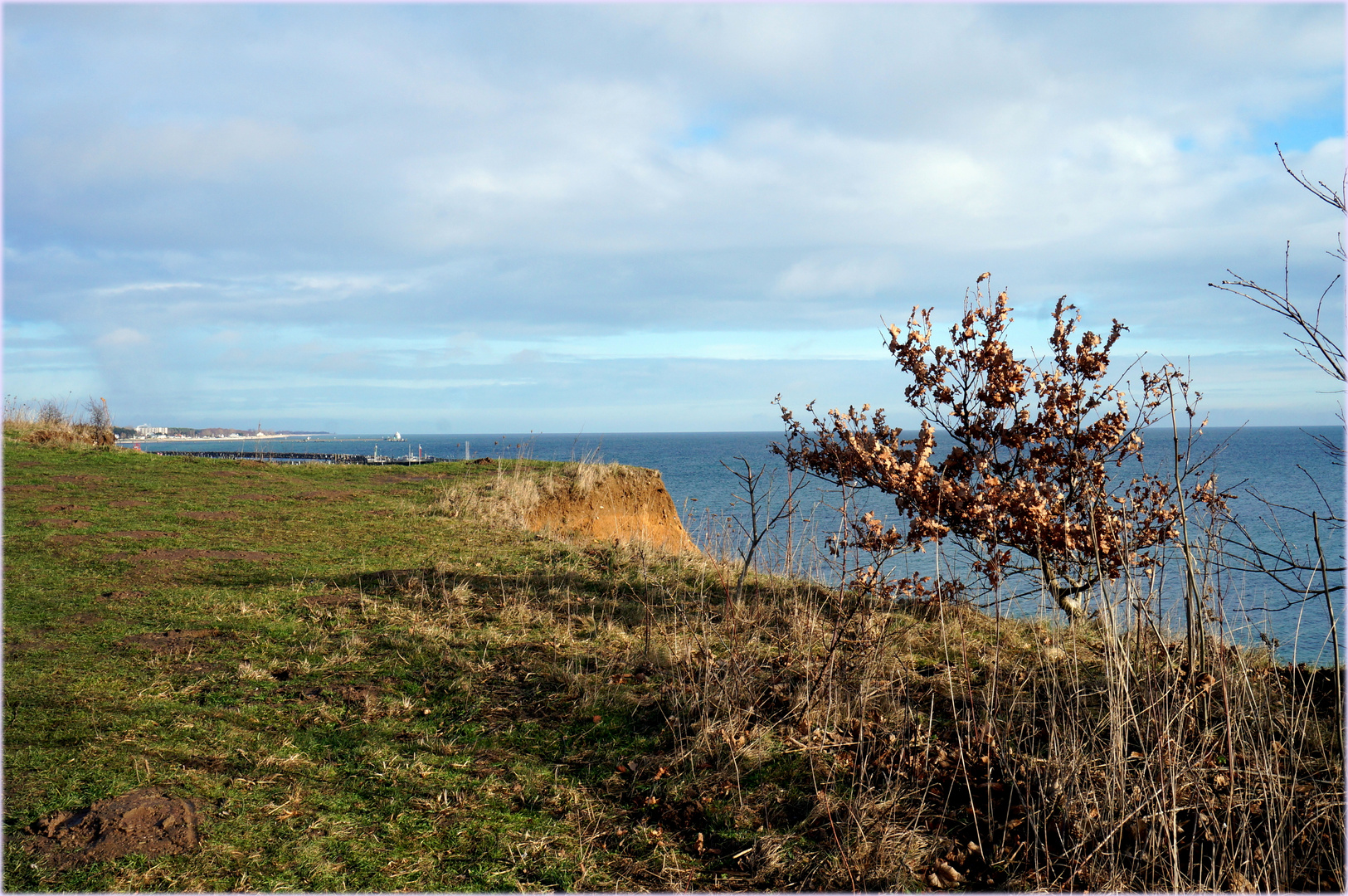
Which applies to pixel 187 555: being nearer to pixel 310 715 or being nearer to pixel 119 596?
pixel 119 596

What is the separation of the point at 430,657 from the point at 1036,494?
14.3ft

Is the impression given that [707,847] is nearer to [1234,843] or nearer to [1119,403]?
[1234,843]

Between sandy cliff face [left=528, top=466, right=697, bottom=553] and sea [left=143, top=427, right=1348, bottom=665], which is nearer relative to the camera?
sea [left=143, top=427, right=1348, bottom=665]

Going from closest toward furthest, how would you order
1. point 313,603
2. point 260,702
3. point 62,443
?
point 260,702 < point 313,603 < point 62,443

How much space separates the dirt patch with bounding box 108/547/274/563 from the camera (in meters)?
7.83

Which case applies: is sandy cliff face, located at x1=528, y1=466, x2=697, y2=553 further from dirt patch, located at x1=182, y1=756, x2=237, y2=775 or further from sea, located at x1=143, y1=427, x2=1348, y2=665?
dirt patch, located at x1=182, y1=756, x2=237, y2=775

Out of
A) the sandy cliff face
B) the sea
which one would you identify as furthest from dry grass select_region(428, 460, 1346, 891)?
the sandy cliff face

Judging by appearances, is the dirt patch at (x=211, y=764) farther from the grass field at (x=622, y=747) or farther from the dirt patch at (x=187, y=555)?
the dirt patch at (x=187, y=555)

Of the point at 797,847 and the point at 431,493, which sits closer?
the point at 797,847

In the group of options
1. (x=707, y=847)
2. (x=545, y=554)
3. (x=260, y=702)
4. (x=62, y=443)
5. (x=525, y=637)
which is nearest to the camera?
(x=707, y=847)

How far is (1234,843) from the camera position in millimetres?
3166

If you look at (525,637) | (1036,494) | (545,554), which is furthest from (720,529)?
(1036,494)

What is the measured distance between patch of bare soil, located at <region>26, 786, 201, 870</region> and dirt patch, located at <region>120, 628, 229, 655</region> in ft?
7.30

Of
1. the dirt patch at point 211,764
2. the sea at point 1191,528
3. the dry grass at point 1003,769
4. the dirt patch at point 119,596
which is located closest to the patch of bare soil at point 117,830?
the dirt patch at point 211,764
